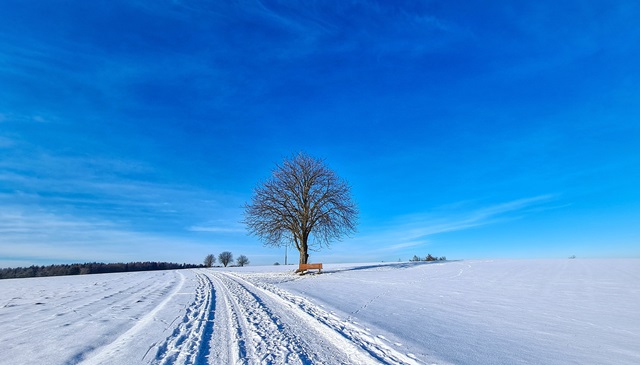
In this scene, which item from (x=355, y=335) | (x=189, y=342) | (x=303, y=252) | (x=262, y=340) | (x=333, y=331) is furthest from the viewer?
(x=303, y=252)

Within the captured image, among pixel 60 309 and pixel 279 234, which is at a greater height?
pixel 279 234

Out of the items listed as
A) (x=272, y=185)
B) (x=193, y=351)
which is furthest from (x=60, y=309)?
(x=272, y=185)

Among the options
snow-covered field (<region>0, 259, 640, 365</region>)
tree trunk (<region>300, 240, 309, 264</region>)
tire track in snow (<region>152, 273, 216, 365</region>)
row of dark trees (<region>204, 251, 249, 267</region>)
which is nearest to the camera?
tire track in snow (<region>152, 273, 216, 365</region>)

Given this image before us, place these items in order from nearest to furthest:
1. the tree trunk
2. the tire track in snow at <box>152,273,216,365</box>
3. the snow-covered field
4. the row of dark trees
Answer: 1. the tire track in snow at <box>152,273,216,365</box>
2. the snow-covered field
3. the tree trunk
4. the row of dark trees

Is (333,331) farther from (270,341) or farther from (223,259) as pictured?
(223,259)

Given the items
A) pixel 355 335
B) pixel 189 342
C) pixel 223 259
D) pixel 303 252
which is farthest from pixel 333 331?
pixel 223 259

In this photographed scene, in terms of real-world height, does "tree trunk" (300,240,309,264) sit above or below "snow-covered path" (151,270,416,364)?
above

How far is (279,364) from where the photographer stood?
409cm

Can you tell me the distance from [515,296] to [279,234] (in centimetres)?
1907

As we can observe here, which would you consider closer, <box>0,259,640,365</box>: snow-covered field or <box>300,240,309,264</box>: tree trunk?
<box>0,259,640,365</box>: snow-covered field

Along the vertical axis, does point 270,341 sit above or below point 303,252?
below

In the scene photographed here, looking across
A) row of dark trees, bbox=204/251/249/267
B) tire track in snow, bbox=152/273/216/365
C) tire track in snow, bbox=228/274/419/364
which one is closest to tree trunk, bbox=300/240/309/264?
tire track in snow, bbox=228/274/419/364

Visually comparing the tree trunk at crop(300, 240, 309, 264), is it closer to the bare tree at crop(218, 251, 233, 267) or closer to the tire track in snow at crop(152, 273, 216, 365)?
the tire track in snow at crop(152, 273, 216, 365)

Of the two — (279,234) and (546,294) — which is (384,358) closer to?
(546,294)
